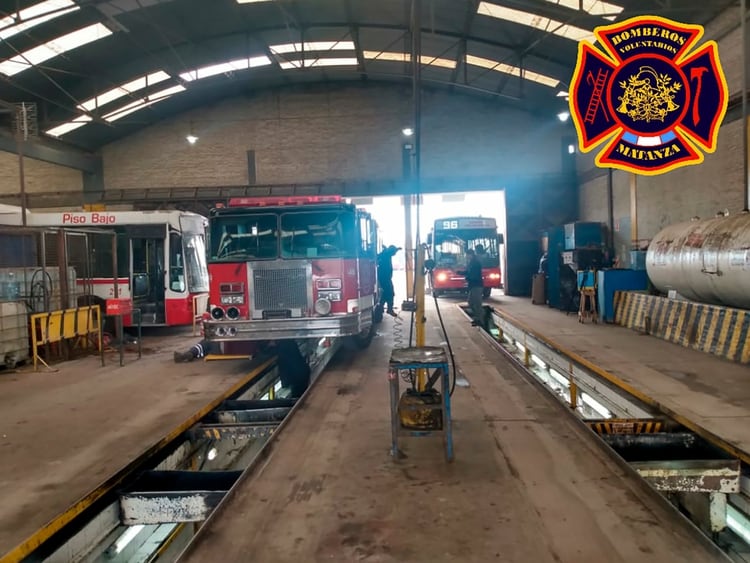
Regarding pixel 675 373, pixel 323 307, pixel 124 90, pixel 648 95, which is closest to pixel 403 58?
pixel 124 90

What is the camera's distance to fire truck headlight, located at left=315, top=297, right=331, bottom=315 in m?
8.05

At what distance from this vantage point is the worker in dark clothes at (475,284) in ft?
43.7

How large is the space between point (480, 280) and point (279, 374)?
21.0ft

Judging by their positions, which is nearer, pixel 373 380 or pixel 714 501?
pixel 714 501

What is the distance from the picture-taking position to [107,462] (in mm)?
4836

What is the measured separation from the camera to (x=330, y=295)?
26.7 ft

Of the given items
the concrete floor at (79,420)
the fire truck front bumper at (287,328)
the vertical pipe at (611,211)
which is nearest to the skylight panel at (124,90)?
the concrete floor at (79,420)

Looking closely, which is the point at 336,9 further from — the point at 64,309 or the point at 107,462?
the point at 107,462

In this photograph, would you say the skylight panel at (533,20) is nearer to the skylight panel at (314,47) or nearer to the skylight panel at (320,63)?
the skylight panel at (314,47)

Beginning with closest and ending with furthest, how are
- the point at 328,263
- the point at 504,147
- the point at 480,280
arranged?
the point at 328,263
the point at 480,280
the point at 504,147

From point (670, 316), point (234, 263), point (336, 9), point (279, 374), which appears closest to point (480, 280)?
point (670, 316)

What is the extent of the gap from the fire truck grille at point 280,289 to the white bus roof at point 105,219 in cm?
598

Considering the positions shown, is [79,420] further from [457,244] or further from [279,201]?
[457,244]

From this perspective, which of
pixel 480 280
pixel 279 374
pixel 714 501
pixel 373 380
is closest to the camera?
pixel 714 501
